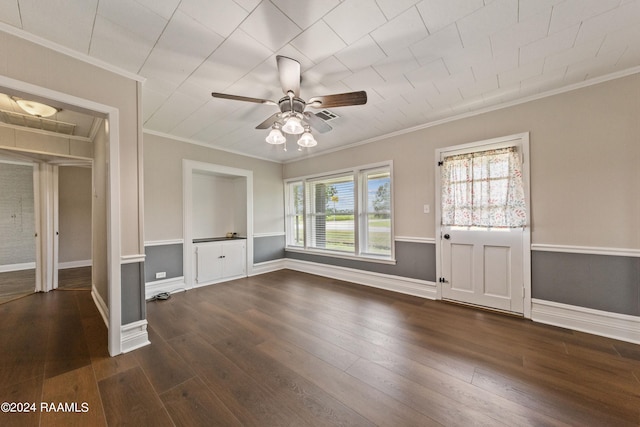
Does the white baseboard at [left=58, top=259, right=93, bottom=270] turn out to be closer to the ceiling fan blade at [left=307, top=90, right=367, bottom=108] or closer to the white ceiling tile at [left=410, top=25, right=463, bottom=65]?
the ceiling fan blade at [left=307, top=90, right=367, bottom=108]

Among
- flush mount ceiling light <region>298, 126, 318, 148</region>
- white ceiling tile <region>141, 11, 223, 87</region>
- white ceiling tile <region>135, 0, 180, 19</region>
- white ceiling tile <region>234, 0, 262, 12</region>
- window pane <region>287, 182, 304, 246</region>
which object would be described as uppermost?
white ceiling tile <region>234, 0, 262, 12</region>

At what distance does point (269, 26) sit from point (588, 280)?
151 inches

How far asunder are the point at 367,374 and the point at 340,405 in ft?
1.24

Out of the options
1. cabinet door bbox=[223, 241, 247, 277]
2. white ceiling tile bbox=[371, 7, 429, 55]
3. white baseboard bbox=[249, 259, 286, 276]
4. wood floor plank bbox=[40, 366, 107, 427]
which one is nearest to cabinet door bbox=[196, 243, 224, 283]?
cabinet door bbox=[223, 241, 247, 277]

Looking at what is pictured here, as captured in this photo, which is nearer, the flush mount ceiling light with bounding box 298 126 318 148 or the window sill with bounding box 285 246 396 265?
the flush mount ceiling light with bounding box 298 126 318 148

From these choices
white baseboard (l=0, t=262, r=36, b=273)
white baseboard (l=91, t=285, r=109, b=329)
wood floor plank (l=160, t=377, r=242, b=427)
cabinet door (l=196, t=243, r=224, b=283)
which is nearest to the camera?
wood floor plank (l=160, t=377, r=242, b=427)

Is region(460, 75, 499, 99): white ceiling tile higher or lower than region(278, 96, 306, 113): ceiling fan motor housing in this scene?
higher

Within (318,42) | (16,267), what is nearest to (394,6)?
(318,42)

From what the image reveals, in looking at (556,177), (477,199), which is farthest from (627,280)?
(477,199)

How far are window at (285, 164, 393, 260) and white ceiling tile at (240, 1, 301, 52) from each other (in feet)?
8.53

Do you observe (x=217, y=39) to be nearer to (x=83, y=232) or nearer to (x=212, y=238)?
(x=212, y=238)

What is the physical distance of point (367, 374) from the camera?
1777 mm

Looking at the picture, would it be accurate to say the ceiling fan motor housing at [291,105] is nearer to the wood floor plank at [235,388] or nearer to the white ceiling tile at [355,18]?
the white ceiling tile at [355,18]

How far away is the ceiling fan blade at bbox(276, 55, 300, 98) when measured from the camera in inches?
67.0
